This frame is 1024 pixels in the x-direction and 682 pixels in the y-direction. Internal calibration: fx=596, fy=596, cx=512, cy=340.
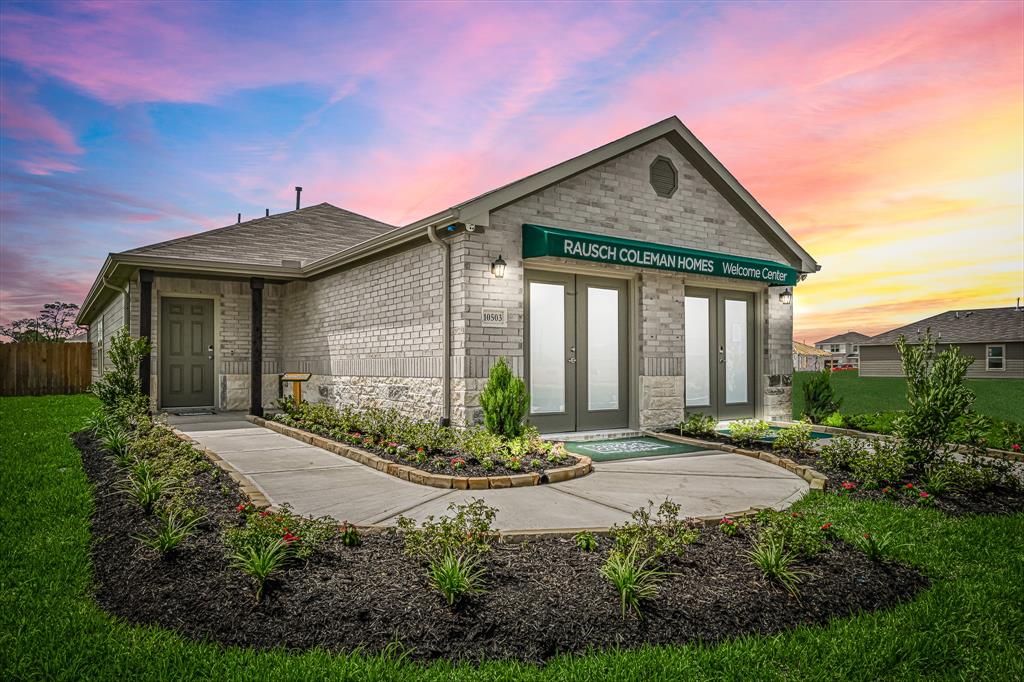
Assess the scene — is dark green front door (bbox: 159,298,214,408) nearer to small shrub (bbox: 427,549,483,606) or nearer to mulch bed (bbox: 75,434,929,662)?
mulch bed (bbox: 75,434,929,662)

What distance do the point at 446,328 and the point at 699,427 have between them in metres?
4.29

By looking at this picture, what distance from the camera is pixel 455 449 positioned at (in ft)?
23.7

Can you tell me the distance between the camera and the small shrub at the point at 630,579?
3.14 meters

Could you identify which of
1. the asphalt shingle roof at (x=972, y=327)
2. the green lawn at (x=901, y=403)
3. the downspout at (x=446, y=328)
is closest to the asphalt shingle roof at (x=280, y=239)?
the downspout at (x=446, y=328)

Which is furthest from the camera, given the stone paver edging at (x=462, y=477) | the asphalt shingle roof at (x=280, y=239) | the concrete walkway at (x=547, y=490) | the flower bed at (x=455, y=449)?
the asphalt shingle roof at (x=280, y=239)

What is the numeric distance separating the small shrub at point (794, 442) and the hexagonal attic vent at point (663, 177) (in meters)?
4.59

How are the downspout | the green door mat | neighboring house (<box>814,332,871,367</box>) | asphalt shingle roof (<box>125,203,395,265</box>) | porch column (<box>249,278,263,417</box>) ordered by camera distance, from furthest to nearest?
neighboring house (<box>814,332,871,367</box>)
asphalt shingle roof (<box>125,203,395,265</box>)
porch column (<box>249,278,263,417</box>)
the downspout
the green door mat

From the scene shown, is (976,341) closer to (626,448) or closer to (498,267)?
(626,448)

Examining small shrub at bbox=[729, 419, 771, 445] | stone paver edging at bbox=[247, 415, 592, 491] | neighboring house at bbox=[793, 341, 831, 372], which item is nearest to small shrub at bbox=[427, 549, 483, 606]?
stone paver edging at bbox=[247, 415, 592, 491]

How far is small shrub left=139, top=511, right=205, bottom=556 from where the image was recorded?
150 inches

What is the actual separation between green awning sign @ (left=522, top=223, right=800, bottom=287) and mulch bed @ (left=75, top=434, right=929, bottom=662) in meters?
5.16

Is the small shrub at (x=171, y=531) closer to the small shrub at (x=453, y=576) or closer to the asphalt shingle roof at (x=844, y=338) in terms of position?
the small shrub at (x=453, y=576)

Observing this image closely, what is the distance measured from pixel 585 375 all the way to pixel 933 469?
471 cm

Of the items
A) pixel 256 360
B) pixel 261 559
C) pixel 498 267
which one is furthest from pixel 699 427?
pixel 256 360
